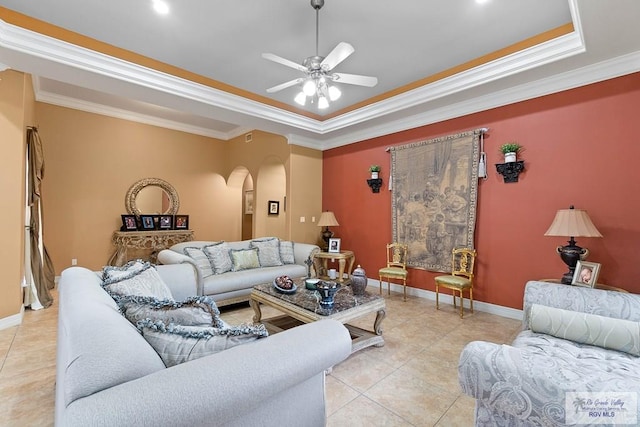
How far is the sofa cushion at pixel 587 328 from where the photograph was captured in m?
1.71

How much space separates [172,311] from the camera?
1414mm

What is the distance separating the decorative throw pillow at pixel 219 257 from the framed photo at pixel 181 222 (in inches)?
94.9

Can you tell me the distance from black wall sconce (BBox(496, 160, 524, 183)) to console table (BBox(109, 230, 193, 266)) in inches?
223

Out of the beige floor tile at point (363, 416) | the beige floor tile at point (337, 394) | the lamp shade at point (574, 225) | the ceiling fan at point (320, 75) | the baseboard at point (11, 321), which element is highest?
the ceiling fan at point (320, 75)

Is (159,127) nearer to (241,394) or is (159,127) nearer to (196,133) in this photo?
(196,133)

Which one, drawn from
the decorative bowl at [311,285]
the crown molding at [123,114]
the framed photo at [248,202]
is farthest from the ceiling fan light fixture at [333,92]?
the framed photo at [248,202]

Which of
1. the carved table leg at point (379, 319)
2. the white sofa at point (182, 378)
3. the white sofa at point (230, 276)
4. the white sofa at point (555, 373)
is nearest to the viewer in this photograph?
the white sofa at point (182, 378)

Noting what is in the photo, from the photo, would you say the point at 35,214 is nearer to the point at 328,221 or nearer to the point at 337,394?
the point at 328,221

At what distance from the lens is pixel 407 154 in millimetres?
4617

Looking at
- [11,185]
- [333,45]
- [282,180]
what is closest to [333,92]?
[333,45]

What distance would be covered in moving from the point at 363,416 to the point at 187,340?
4.32ft

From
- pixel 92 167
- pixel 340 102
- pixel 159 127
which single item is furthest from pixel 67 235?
pixel 340 102

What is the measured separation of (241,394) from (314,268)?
391cm

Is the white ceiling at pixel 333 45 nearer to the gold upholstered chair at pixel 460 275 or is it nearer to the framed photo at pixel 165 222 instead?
the gold upholstered chair at pixel 460 275
